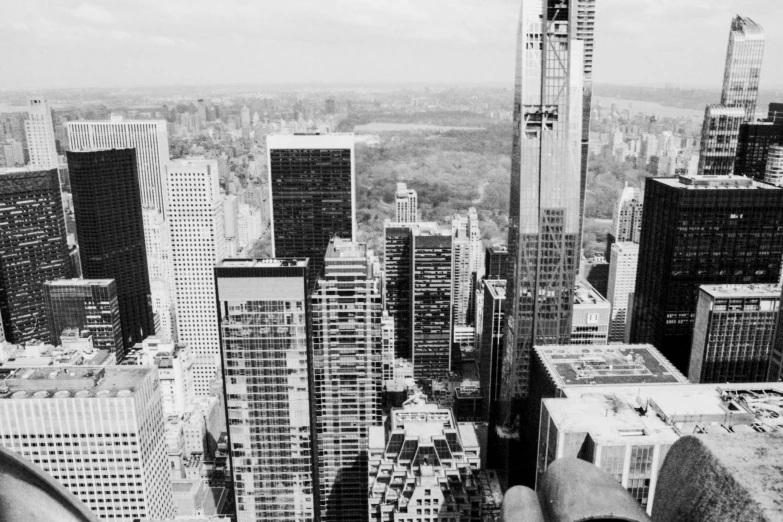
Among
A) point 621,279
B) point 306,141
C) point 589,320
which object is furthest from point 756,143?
point 306,141

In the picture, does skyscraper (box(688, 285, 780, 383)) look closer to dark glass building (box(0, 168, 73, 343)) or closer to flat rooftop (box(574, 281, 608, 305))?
flat rooftop (box(574, 281, 608, 305))

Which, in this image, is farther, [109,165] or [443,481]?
[109,165]

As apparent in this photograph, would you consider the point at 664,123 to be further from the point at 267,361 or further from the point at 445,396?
the point at 267,361

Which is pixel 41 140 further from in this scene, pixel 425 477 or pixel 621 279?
pixel 621 279

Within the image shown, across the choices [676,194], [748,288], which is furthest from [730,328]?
[676,194]

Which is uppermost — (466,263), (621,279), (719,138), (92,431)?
(719,138)

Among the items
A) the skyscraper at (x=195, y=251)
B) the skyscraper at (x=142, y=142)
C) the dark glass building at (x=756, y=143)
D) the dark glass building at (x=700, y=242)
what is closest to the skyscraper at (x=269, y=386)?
the dark glass building at (x=700, y=242)

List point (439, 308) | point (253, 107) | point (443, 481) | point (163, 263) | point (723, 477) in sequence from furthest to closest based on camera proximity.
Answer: point (163, 263)
point (253, 107)
point (439, 308)
point (443, 481)
point (723, 477)

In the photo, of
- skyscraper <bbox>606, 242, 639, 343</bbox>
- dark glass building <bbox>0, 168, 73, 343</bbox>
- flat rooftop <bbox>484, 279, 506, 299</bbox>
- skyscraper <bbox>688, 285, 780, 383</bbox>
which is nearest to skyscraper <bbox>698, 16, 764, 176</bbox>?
skyscraper <bbox>606, 242, 639, 343</bbox>
